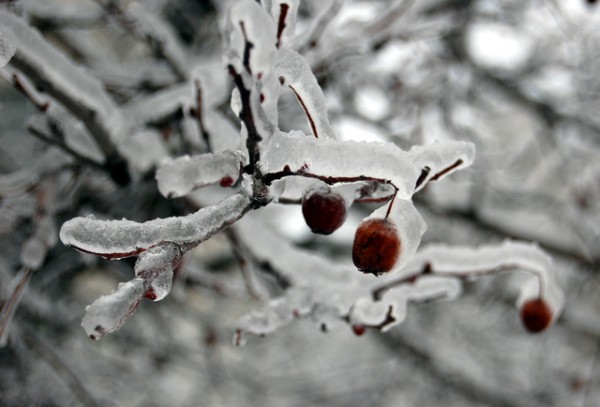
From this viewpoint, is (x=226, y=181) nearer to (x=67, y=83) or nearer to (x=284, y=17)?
(x=284, y=17)

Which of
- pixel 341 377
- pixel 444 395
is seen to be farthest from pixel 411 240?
pixel 341 377

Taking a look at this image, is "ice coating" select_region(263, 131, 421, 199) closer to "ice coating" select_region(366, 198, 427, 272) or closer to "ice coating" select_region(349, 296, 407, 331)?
"ice coating" select_region(366, 198, 427, 272)

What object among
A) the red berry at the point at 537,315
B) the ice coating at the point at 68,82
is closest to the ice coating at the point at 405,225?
the red berry at the point at 537,315

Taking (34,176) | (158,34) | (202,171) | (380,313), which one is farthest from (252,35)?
(158,34)

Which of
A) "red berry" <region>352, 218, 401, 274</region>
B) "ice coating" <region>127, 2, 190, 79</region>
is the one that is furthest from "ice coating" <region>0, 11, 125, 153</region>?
"red berry" <region>352, 218, 401, 274</region>

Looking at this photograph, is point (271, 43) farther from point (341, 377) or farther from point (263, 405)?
point (341, 377)
